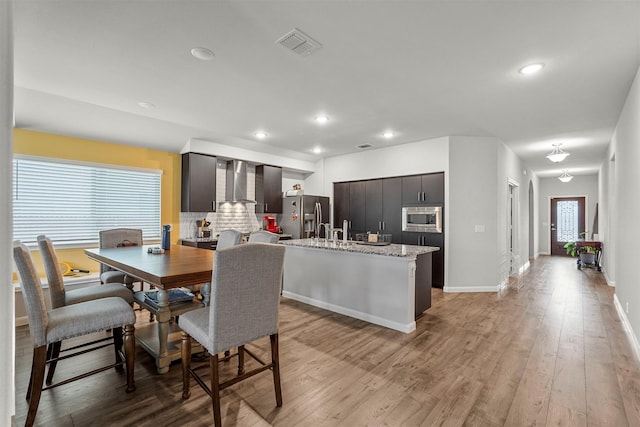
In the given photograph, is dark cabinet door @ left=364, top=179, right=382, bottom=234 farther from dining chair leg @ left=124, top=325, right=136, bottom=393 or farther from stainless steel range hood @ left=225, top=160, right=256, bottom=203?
dining chair leg @ left=124, top=325, right=136, bottom=393

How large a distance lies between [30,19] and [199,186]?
129 inches

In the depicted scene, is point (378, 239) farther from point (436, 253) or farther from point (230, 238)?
point (230, 238)

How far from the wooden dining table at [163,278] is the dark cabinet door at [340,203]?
13.4ft

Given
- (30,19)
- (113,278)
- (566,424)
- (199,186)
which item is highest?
(30,19)

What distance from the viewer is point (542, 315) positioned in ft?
12.5

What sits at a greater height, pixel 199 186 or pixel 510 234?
pixel 199 186

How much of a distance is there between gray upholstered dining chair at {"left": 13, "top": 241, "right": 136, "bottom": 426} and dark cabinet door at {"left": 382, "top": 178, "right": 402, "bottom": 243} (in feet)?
14.9

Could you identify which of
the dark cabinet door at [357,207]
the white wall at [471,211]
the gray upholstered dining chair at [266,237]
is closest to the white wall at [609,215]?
the white wall at [471,211]

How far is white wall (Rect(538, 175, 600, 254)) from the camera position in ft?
30.6

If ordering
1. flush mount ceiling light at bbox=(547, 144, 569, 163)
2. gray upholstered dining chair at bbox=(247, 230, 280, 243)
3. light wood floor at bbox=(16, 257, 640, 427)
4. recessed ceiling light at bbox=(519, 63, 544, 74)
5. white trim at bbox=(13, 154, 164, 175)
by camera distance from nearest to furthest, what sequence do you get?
light wood floor at bbox=(16, 257, 640, 427), recessed ceiling light at bbox=(519, 63, 544, 74), gray upholstered dining chair at bbox=(247, 230, 280, 243), white trim at bbox=(13, 154, 164, 175), flush mount ceiling light at bbox=(547, 144, 569, 163)

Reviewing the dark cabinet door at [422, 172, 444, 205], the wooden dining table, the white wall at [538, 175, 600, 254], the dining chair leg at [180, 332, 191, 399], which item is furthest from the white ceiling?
the white wall at [538, 175, 600, 254]

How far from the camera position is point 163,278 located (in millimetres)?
1943

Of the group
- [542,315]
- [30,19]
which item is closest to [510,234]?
[542,315]

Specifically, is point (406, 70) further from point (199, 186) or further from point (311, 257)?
point (199, 186)
